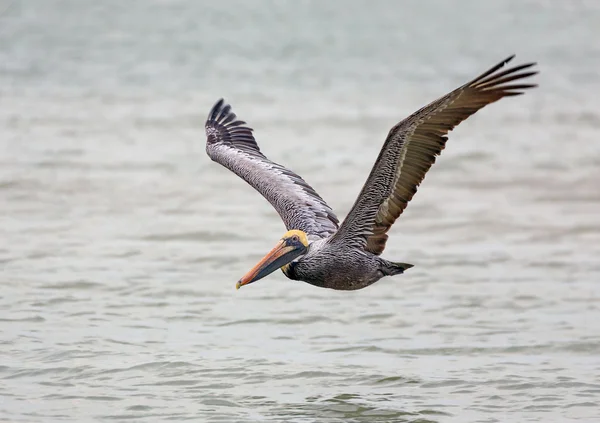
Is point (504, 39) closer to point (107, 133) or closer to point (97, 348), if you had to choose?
point (107, 133)

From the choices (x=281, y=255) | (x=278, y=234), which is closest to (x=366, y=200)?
(x=281, y=255)

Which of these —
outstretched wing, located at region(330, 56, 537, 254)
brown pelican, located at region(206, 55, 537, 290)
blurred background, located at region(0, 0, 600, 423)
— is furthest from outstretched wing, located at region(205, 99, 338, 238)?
blurred background, located at region(0, 0, 600, 423)

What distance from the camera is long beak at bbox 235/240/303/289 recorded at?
883 centimetres

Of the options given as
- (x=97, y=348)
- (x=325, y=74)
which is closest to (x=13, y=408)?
(x=97, y=348)

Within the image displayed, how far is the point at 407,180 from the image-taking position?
8.67 metres

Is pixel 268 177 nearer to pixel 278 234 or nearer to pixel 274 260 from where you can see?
pixel 274 260

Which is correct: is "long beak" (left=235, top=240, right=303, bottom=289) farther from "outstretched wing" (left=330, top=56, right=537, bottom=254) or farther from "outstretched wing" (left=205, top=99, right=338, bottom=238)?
"outstretched wing" (left=205, top=99, right=338, bottom=238)

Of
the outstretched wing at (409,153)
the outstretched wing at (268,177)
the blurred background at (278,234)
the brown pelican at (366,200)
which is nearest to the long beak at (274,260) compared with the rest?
the brown pelican at (366,200)

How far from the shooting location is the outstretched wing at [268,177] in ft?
32.2

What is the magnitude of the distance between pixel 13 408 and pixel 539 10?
2338cm

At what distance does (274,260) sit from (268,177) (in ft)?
5.27

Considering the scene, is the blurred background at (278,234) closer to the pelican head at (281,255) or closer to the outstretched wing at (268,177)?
the pelican head at (281,255)

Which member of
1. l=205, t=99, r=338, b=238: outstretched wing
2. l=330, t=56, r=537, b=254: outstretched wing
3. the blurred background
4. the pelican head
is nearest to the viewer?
l=330, t=56, r=537, b=254: outstretched wing

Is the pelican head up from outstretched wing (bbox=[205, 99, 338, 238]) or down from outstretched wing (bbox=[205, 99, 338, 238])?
down
